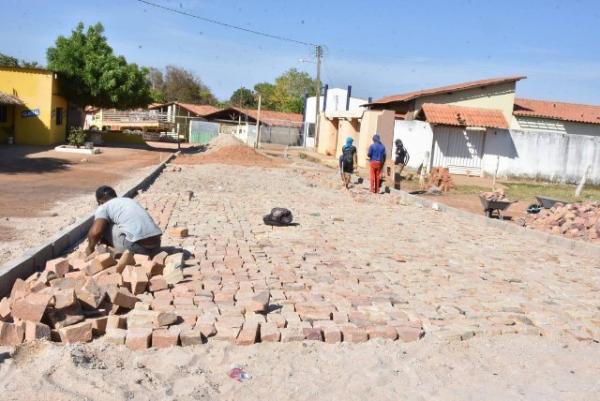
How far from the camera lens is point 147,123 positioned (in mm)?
50469

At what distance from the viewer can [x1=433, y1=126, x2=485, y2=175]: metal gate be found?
2528cm

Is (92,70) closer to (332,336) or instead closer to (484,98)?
(484,98)

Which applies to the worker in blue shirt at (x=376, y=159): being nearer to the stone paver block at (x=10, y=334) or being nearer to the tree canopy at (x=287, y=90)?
the stone paver block at (x=10, y=334)

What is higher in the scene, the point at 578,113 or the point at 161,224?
the point at 578,113

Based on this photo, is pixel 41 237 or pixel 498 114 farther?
pixel 498 114

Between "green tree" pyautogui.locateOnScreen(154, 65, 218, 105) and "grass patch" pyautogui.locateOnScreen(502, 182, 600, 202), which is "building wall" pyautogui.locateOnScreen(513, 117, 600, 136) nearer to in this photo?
"grass patch" pyautogui.locateOnScreen(502, 182, 600, 202)

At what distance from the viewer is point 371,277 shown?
6.50m

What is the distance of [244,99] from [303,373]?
78.7 m

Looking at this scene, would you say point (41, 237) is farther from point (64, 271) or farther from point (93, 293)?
point (93, 293)

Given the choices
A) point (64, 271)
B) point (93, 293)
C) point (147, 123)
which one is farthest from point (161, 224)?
point (147, 123)

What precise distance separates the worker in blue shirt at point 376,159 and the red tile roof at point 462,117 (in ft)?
31.7

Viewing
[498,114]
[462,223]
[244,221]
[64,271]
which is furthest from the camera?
[498,114]

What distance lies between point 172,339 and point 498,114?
25034 mm

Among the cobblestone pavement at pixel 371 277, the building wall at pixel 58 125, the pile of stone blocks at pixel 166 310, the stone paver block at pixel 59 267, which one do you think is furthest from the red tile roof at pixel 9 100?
the stone paver block at pixel 59 267
